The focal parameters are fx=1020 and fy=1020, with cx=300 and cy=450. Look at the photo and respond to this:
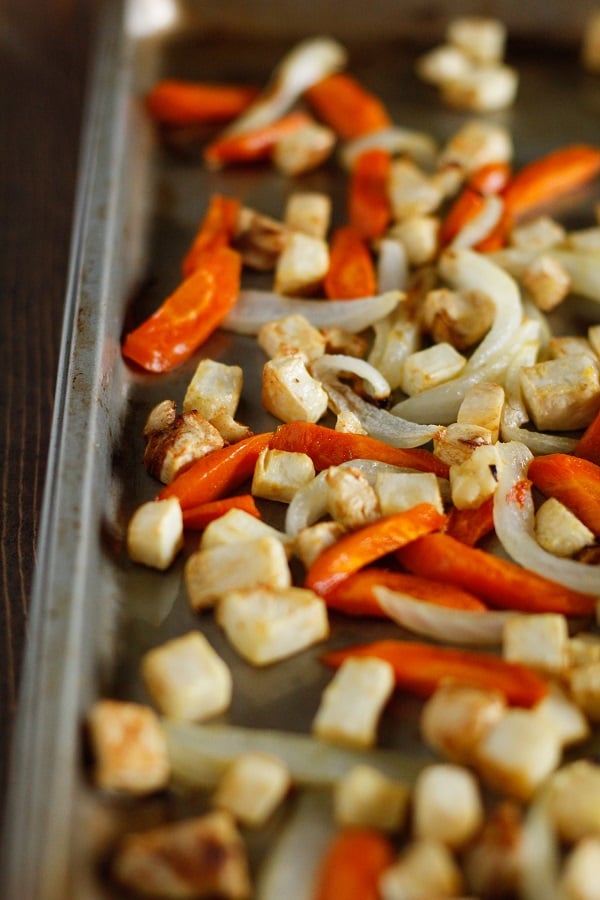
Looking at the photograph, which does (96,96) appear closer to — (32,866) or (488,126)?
(488,126)

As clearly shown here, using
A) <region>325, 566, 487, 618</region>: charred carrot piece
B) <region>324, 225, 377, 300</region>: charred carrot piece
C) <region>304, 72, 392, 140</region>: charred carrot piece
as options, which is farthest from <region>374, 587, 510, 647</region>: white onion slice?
<region>304, 72, 392, 140</region>: charred carrot piece

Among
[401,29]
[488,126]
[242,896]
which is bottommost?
[242,896]

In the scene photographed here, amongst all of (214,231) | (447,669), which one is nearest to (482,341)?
(214,231)

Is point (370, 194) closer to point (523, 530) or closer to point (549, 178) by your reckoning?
point (549, 178)

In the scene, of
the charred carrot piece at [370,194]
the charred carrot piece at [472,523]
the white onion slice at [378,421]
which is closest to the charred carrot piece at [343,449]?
the white onion slice at [378,421]

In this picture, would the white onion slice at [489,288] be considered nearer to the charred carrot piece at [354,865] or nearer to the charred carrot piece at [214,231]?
the charred carrot piece at [214,231]

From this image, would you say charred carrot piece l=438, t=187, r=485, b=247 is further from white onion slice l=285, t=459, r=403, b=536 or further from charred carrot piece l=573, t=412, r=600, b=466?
white onion slice l=285, t=459, r=403, b=536

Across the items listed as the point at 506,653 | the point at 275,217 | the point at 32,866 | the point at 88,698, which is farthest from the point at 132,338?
the point at 32,866
